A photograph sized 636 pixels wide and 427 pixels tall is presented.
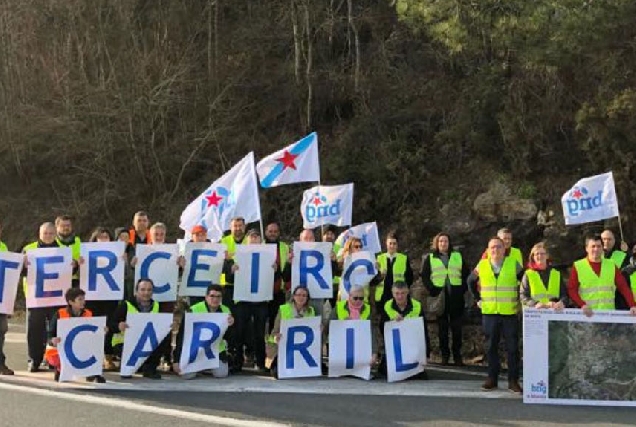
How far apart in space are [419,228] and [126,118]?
10.1 meters

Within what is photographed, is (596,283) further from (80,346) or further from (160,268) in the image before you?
(80,346)

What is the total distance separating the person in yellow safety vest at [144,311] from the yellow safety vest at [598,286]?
5.12 m

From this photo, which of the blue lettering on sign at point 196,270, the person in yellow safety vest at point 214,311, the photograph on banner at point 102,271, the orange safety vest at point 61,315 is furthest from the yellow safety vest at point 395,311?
the orange safety vest at point 61,315

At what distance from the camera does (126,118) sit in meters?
22.6

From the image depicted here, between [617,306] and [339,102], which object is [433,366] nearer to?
[617,306]

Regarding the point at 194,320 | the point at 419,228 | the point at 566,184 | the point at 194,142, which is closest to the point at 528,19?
the point at 566,184

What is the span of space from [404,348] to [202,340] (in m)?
2.56

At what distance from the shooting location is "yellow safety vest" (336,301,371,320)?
9820 millimetres

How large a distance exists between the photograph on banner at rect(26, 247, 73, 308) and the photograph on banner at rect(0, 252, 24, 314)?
0.15 meters

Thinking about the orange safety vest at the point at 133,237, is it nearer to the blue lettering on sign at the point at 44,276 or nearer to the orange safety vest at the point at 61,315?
the blue lettering on sign at the point at 44,276

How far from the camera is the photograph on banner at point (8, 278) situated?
9758mm

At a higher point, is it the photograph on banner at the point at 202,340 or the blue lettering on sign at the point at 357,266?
the blue lettering on sign at the point at 357,266

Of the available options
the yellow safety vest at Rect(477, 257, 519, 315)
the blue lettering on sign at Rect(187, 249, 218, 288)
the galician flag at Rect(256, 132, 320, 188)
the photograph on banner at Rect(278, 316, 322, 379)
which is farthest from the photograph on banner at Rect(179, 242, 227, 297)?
the yellow safety vest at Rect(477, 257, 519, 315)

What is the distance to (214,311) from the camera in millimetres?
9695
